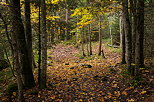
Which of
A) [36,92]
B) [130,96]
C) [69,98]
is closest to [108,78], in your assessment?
[130,96]

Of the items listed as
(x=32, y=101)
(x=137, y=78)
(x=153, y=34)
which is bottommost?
(x=32, y=101)

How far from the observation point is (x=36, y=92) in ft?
22.9

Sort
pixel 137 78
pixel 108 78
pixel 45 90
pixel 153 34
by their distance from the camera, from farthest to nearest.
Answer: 1. pixel 153 34
2. pixel 108 78
3. pixel 45 90
4. pixel 137 78

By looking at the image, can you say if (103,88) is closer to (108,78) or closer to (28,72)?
(108,78)

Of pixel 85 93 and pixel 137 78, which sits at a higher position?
pixel 137 78

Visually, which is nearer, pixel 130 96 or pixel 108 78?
pixel 130 96

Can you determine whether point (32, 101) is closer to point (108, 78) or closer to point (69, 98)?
point (69, 98)

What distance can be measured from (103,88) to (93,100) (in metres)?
1.42

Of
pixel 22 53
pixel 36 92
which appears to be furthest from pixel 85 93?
pixel 22 53

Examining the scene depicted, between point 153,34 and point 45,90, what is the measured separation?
1038 cm

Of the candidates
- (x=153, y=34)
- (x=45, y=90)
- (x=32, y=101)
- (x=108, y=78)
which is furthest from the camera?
(x=153, y=34)

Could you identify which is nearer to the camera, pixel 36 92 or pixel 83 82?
pixel 36 92

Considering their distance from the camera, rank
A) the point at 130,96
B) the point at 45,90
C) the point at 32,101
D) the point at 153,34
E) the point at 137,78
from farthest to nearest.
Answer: the point at 153,34
the point at 45,90
the point at 137,78
the point at 32,101
the point at 130,96

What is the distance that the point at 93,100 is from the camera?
239 inches
